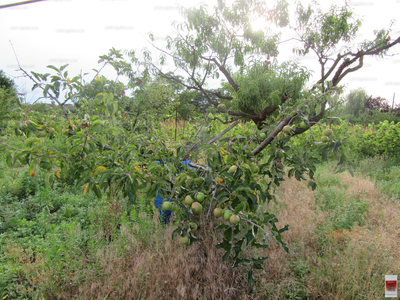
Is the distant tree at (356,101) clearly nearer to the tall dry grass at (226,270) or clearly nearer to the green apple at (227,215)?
the tall dry grass at (226,270)

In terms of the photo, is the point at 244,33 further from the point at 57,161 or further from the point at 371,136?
the point at 371,136

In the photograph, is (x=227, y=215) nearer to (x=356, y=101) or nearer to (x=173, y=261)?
(x=173, y=261)

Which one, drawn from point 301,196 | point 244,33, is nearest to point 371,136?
point 301,196

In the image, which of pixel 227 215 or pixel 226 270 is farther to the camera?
pixel 226 270

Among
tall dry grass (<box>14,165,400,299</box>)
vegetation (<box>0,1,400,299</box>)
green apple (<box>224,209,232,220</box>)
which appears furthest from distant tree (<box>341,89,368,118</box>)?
green apple (<box>224,209,232,220</box>)

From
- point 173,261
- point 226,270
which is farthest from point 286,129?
point 173,261

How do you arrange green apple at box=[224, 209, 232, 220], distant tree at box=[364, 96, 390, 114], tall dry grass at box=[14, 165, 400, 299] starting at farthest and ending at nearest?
distant tree at box=[364, 96, 390, 114], tall dry grass at box=[14, 165, 400, 299], green apple at box=[224, 209, 232, 220]

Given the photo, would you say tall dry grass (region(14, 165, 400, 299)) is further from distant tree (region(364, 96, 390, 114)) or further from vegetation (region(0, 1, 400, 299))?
distant tree (region(364, 96, 390, 114))

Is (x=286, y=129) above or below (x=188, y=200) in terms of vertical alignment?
above

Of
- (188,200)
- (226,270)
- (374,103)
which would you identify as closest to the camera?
(188,200)

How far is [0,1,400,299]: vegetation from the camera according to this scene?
4.23 feet

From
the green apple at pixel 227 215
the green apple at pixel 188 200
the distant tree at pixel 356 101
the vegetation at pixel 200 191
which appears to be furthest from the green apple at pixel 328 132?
the distant tree at pixel 356 101

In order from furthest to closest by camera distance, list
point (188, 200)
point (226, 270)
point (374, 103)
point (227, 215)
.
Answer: point (374, 103) < point (226, 270) < point (188, 200) < point (227, 215)

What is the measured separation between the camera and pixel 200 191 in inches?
54.4
